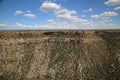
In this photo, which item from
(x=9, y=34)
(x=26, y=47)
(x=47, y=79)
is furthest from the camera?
(x=9, y=34)

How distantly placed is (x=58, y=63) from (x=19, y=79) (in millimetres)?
7698

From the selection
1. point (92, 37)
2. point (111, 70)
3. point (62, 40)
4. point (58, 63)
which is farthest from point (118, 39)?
point (58, 63)

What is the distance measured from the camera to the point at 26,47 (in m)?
35.4

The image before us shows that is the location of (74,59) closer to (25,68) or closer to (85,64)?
(85,64)

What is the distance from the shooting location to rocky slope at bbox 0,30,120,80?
96.5 feet

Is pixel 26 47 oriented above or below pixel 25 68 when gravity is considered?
above

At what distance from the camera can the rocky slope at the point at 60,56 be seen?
29.4 metres

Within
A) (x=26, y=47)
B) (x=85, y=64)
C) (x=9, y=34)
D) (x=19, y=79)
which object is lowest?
(x=19, y=79)

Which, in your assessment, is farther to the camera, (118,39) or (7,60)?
(118,39)

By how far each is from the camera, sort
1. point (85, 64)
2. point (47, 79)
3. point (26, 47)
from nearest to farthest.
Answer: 1. point (47, 79)
2. point (85, 64)
3. point (26, 47)

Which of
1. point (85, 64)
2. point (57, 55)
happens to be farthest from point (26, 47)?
point (85, 64)

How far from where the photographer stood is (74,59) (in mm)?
32156

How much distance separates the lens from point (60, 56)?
3297 cm

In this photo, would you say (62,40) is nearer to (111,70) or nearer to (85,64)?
(85,64)
